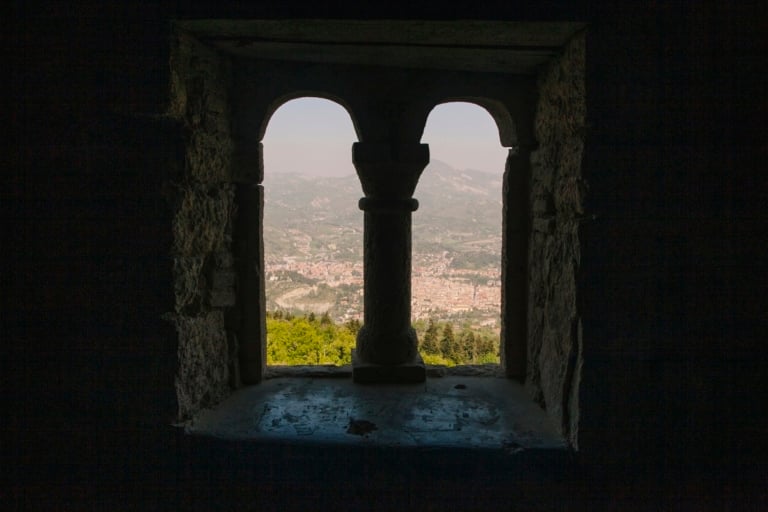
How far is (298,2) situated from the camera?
6.18 ft

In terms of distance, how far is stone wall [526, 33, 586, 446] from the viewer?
199 cm

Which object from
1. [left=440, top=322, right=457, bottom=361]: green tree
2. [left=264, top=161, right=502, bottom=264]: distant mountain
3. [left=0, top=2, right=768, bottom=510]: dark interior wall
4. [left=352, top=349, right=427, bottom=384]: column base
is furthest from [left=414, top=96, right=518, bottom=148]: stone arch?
[left=264, top=161, right=502, bottom=264]: distant mountain

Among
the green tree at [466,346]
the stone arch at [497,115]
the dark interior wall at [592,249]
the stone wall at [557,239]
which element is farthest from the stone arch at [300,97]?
the green tree at [466,346]

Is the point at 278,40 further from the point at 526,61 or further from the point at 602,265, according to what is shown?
the point at 602,265

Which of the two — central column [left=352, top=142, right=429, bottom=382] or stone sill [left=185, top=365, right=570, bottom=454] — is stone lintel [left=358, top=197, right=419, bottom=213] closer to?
central column [left=352, top=142, right=429, bottom=382]

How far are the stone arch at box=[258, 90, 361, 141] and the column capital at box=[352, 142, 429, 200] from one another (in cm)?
13

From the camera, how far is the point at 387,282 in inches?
104

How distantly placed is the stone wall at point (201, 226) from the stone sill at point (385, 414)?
18 cm

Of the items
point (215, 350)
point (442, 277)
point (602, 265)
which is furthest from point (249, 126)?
point (442, 277)

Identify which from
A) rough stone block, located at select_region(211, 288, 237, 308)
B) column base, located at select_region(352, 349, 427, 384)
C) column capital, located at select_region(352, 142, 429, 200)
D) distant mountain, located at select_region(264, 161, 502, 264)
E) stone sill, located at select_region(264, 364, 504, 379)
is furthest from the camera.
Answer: distant mountain, located at select_region(264, 161, 502, 264)

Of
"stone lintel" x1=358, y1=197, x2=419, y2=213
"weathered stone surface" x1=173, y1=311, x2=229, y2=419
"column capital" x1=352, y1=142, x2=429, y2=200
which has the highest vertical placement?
"column capital" x1=352, y1=142, x2=429, y2=200

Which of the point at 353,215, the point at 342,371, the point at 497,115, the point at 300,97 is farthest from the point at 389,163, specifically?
the point at 353,215

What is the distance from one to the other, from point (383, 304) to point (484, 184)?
25517 mm

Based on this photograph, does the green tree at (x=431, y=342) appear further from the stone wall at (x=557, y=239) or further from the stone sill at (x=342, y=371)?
the stone wall at (x=557, y=239)
